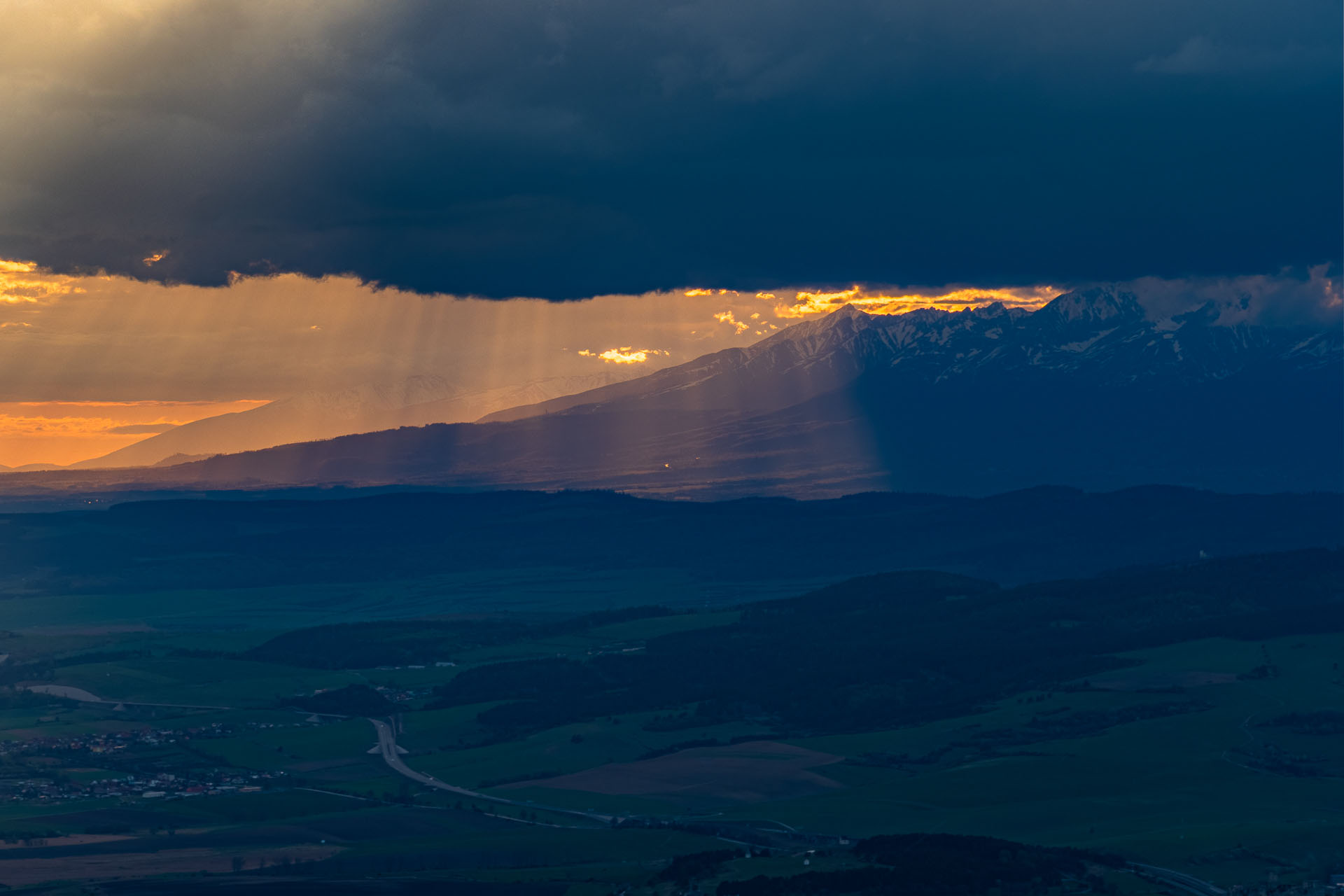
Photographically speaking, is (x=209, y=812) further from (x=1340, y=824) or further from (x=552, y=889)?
(x=1340, y=824)

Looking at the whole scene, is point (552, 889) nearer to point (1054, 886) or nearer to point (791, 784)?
point (1054, 886)


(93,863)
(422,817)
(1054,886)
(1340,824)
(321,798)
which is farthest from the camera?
(321,798)

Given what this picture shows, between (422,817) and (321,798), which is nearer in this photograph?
(422,817)

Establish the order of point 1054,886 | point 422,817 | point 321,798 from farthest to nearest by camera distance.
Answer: point 321,798
point 422,817
point 1054,886

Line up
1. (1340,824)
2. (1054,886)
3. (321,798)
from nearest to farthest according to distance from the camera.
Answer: (1054,886)
(1340,824)
(321,798)

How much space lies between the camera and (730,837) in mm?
164500

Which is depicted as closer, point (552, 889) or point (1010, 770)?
point (552, 889)

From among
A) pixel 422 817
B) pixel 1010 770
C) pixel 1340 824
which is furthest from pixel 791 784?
pixel 1340 824

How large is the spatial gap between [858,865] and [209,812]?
6600 cm

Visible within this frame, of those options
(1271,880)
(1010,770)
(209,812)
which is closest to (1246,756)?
(1010,770)

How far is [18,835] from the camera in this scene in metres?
163

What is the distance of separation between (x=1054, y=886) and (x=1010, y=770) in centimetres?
5512

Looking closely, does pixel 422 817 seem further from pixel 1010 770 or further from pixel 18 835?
pixel 1010 770

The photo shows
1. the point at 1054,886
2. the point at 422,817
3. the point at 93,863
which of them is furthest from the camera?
the point at 422,817
